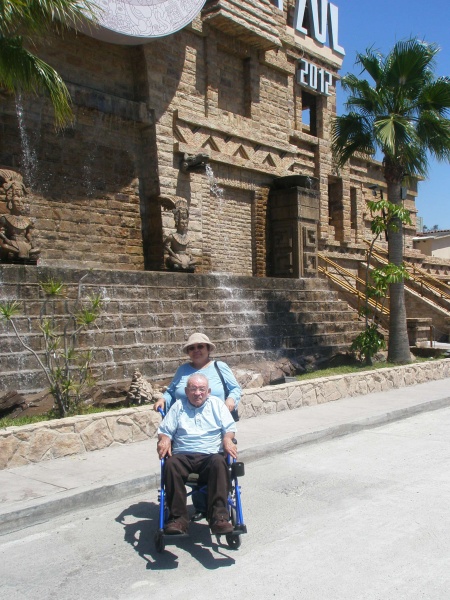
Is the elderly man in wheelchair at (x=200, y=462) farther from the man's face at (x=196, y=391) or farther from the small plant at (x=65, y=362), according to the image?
the small plant at (x=65, y=362)

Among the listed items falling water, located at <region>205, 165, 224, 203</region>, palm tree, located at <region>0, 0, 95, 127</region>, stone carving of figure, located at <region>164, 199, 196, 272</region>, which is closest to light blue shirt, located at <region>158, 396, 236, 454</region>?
palm tree, located at <region>0, 0, 95, 127</region>

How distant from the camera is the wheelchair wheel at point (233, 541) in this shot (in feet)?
15.6

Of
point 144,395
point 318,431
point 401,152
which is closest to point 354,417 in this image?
point 318,431

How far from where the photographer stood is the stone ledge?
7.09 meters

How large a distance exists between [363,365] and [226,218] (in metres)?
7.92

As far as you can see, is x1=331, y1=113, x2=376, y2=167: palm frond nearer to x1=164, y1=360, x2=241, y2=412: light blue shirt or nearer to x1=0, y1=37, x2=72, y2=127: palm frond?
x1=0, y1=37, x2=72, y2=127: palm frond

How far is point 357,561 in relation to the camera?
4.56 m

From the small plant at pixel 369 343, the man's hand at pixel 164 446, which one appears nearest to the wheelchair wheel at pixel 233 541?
the man's hand at pixel 164 446

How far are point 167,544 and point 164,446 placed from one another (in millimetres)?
758

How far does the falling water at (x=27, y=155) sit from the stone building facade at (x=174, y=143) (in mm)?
25

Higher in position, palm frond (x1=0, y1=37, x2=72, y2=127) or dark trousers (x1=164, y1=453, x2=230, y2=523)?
palm frond (x1=0, y1=37, x2=72, y2=127)

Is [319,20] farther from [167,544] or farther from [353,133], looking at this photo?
[167,544]

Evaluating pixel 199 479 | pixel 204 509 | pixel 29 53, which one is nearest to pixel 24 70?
pixel 29 53

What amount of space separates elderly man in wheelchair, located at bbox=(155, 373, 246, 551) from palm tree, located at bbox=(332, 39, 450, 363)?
10742mm
